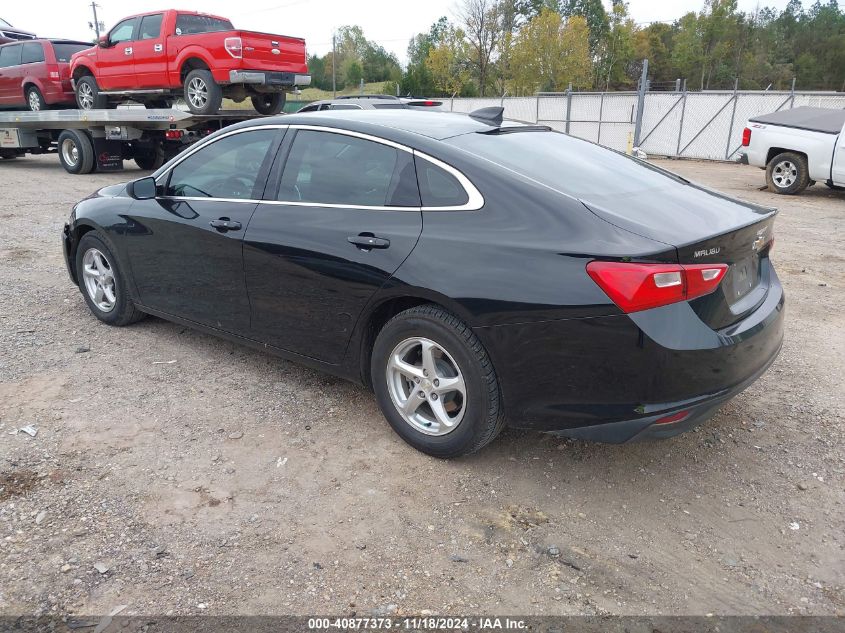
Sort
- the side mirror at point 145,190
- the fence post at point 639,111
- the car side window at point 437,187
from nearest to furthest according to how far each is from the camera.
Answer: the car side window at point 437,187 < the side mirror at point 145,190 < the fence post at point 639,111

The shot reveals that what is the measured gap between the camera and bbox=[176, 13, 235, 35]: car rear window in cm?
1240

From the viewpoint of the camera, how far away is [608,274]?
267 cm

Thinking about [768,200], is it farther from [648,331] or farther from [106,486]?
[106,486]

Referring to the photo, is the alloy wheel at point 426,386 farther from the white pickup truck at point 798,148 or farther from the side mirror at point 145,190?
the white pickup truck at point 798,148

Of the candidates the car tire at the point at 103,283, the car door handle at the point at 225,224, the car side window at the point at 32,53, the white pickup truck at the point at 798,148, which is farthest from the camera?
the car side window at the point at 32,53

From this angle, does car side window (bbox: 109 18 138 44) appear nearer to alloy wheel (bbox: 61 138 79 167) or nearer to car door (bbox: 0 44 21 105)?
alloy wheel (bbox: 61 138 79 167)

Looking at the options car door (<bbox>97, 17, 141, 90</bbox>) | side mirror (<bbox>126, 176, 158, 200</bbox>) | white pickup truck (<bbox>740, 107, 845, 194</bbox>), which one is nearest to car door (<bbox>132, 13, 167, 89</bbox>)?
car door (<bbox>97, 17, 141, 90</bbox>)

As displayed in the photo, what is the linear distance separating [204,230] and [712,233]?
2.88 m

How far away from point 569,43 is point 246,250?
5001cm

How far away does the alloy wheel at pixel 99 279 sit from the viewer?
5.02 metres

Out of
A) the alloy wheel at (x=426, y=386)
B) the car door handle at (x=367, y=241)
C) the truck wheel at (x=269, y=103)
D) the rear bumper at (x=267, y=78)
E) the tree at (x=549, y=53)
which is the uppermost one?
the tree at (x=549, y=53)

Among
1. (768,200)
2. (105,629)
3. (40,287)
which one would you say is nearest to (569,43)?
(768,200)

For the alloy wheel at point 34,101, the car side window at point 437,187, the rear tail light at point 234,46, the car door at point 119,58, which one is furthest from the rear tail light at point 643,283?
the alloy wheel at point 34,101

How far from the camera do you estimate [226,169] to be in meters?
4.22
